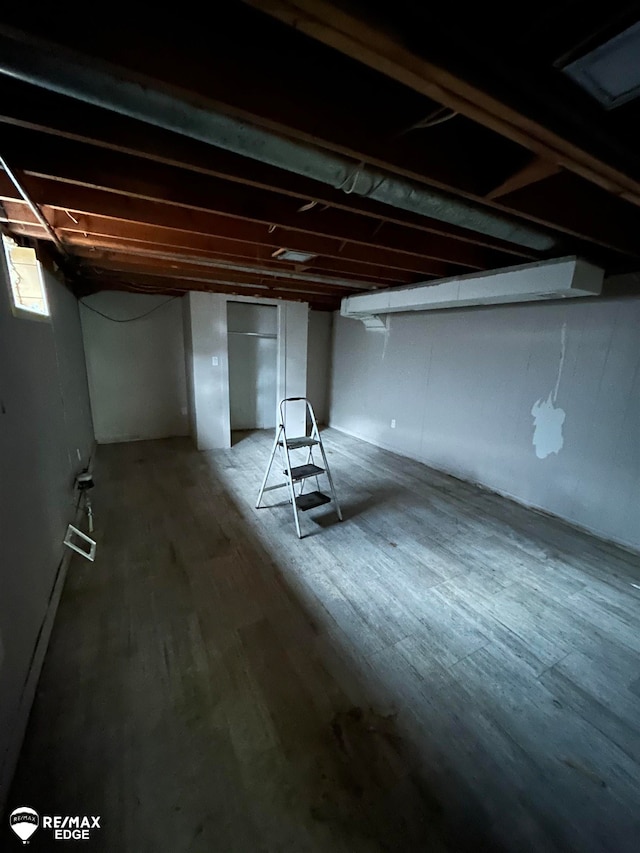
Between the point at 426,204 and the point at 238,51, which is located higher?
the point at 238,51

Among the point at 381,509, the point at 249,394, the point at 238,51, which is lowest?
the point at 381,509

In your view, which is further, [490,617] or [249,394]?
[249,394]

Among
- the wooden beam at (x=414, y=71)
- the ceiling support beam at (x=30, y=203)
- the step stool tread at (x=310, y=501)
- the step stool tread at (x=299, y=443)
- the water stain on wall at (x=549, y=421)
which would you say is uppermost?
the ceiling support beam at (x=30, y=203)

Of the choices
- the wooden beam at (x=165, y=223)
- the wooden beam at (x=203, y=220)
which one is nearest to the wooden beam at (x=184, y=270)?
the wooden beam at (x=165, y=223)

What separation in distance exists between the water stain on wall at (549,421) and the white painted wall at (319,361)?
12.7 feet

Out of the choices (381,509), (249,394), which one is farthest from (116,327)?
(381,509)

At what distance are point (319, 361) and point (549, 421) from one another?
13.7 ft

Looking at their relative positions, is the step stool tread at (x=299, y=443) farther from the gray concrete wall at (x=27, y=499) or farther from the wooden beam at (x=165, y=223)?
the gray concrete wall at (x=27, y=499)

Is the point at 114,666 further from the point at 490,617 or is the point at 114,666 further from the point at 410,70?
the point at 410,70

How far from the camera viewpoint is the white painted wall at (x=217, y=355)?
175 inches

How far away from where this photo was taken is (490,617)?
1915 millimetres

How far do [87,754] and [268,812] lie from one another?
71 centimetres

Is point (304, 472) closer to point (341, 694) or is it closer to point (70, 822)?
point (341, 694)

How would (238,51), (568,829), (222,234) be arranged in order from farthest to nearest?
1. (222,234)
2. (568,829)
3. (238,51)
